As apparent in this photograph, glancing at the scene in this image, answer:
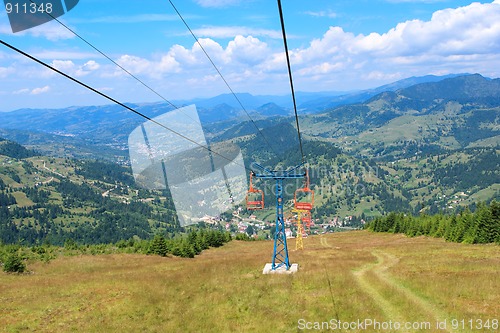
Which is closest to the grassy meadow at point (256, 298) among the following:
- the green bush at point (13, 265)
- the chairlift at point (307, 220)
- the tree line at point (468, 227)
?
the green bush at point (13, 265)

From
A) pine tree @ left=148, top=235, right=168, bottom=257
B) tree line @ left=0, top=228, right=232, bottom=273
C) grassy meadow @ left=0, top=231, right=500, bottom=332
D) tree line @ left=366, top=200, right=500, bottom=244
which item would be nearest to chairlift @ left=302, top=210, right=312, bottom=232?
grassy meadow @ left=0, top=231, right=500, bottom=332

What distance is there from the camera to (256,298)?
25266 mm

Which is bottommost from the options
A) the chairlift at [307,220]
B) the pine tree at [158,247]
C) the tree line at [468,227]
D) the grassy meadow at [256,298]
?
the tree line at [468,227]

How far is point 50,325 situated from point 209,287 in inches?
473

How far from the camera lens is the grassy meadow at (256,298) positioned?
64.5ft

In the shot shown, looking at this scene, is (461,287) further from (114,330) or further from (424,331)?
(114,330)

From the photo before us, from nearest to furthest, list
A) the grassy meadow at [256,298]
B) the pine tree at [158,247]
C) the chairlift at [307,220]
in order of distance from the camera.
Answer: the grassy meadow at [256,298] < the chairlift at [307,220] < the pine tree at [158,247]

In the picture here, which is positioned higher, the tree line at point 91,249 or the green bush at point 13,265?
the green bush at point 13,265

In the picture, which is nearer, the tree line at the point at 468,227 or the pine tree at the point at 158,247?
the tree line at the point at 468,227

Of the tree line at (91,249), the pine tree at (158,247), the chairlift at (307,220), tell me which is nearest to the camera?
the chairlift at (307,220)

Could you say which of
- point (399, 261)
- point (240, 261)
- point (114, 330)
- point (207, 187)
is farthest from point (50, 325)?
point (207, 187)

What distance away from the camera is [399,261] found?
3722cm

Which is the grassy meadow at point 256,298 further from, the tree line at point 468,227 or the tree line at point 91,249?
the tree line at point 468,227

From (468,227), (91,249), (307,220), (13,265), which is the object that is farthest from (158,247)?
(468,227)
